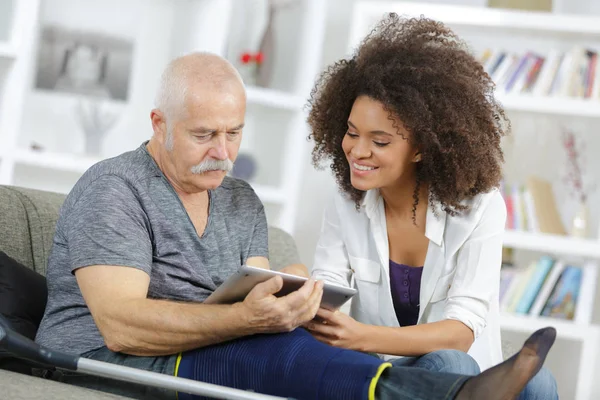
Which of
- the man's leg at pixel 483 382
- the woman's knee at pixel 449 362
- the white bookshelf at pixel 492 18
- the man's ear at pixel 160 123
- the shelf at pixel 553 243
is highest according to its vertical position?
the white bookshelf at pixel 492 18

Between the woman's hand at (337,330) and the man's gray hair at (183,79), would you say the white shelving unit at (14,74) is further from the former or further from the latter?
the woman's hand at (337,330)

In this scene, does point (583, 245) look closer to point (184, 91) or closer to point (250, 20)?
point (250, 20)

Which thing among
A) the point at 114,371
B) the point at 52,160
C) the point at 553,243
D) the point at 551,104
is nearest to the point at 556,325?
the point at 553,243

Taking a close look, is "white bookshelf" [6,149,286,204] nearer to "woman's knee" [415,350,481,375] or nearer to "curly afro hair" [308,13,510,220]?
"curly afro hair" [308,13,510,220]

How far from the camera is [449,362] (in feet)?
6.43

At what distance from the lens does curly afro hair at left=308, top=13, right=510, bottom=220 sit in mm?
2230

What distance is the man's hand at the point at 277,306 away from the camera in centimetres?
177

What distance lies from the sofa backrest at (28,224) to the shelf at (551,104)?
7.01ft

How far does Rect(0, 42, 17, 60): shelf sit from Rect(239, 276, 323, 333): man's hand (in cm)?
225

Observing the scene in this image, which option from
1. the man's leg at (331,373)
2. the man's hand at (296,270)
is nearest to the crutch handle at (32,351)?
the man's leg at (331,373)

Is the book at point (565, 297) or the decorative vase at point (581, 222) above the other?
the decorative vase at point (581, 222)

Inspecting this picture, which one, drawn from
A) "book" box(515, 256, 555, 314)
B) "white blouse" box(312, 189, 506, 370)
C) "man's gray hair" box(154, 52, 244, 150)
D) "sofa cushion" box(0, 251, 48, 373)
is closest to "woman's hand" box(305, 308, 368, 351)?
"white blouse" box(312, 189, 506, 370)

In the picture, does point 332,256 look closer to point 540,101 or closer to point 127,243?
point 127,243

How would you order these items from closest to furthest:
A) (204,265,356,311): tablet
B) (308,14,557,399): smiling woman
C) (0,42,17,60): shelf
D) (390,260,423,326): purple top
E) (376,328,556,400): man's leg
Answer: (376,328,556,400): man's leg
(204,265,356,311): tablet
(308,14,557,399): smiling woman
(390,260,423,326): purple top
(0,42,17,60): shelf
